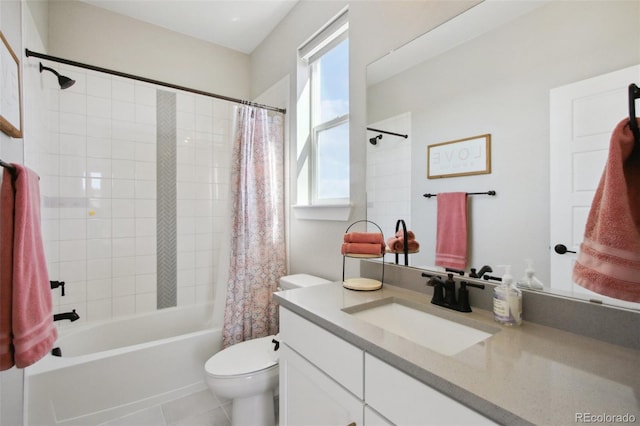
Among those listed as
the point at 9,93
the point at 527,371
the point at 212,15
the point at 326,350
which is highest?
the point at 212,15

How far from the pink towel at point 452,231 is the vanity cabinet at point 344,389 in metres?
0.59

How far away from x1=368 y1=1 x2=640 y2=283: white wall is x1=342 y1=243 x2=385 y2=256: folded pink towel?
200 mm

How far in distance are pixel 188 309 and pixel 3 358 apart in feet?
5.84

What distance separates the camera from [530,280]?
3.13 feet

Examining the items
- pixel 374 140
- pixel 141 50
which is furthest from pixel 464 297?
pixel 141 50

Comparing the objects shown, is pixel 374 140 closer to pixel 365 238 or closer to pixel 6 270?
pixel 365 238

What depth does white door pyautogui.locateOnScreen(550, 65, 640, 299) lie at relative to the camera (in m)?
0.79

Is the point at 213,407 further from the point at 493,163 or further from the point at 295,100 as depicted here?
the point at 295,100

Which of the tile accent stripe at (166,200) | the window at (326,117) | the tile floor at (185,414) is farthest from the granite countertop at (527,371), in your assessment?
the tile accent stripe at (166,200)

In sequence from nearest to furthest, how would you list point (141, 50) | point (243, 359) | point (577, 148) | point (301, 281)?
1. point (577, 148)
2. point (243, 359)
3. point (301, 281)
4. point (141, 50)

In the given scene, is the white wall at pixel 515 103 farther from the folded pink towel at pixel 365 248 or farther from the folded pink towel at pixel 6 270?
the folded pink towel at pixel 6 270

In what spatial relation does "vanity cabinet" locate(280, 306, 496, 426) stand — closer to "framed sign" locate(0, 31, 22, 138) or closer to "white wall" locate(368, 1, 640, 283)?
"white wall" locate(368, 1, 640, 283)

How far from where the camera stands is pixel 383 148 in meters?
1.49

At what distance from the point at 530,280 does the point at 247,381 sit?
1.36m
